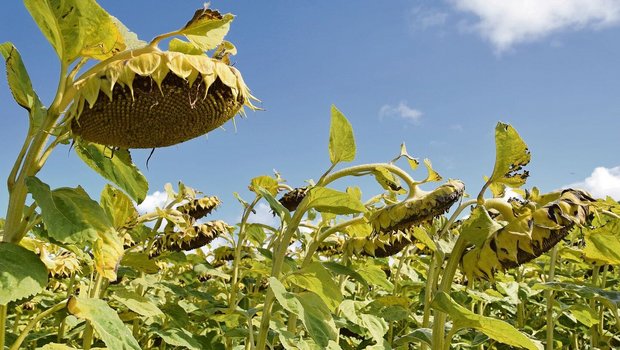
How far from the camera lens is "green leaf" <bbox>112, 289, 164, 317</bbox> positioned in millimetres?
2484

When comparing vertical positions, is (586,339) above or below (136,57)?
above

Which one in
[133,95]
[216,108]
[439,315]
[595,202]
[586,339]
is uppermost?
[586,339]

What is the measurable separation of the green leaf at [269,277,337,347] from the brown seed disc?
754mm

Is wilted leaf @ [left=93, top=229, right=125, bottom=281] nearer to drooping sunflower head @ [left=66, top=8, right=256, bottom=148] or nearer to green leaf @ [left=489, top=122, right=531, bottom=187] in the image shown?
drooping sunflower head @ [left=66, top=8, right=256, bottom=148]

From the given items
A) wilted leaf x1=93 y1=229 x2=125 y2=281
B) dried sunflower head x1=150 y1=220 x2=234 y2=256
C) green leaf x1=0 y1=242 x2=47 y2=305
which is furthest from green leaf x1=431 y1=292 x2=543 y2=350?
dried sunflower head x1=150 y1=220 x2=234 y2=256

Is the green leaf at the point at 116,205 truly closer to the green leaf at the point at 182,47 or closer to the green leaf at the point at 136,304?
the green leaf at the point at 136,304

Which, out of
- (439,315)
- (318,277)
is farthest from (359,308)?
(439,315)

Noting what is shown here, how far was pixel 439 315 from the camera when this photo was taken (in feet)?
6.56

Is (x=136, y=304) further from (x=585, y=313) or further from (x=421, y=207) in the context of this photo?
(x=585, y=313)

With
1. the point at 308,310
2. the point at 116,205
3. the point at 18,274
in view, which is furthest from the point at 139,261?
the point at 18,274

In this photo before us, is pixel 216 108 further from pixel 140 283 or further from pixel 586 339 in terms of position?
pixel 586 339

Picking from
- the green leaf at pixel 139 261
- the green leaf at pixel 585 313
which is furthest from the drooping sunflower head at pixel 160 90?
the green leaf at pixel 585 313

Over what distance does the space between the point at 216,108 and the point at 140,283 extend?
270 cm

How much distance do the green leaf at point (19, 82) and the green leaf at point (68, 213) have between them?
0.24 meters
